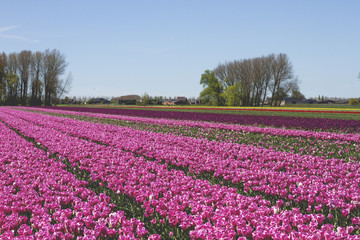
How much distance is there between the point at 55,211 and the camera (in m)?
4.10

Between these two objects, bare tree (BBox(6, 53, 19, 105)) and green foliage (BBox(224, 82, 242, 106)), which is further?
bare tree (BBox(6, 53, 19, 105))

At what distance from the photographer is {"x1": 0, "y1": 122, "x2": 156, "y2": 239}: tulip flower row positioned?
3.31 m

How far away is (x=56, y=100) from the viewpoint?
83125 millimetres

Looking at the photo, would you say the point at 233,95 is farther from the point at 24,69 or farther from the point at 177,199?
the point at 177,199

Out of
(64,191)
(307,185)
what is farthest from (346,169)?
(64,191)

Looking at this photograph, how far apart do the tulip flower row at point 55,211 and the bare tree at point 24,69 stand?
284ft

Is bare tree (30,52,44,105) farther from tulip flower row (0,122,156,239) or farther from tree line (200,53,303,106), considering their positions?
tulip flower row (0,122,156,239)

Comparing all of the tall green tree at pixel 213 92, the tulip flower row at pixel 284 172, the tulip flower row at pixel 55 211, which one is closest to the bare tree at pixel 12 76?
the tall green tree at pixel 213 92

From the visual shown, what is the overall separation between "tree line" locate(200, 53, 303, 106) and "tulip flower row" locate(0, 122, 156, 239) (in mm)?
67682

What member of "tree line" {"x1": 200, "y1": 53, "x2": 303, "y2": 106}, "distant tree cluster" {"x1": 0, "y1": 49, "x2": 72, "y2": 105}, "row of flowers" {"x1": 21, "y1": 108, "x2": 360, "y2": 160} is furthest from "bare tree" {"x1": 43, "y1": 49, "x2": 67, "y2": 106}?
"row of flowers" {"x1": 21, "y1": 108, "x2": 360, "y2": 160}

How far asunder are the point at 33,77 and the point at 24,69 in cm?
354

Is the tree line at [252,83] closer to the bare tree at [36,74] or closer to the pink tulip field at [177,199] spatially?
the bare tree at [36,74]

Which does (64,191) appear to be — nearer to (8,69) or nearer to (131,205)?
(131,205)

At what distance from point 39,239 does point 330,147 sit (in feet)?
33.9
